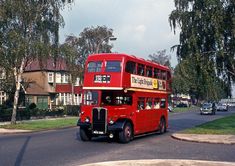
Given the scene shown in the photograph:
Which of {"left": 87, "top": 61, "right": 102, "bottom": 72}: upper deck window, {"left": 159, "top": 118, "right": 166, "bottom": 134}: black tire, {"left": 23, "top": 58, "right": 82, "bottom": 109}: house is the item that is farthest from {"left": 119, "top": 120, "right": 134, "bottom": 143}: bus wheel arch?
{"left": 23, "top": 58, "right": 82, "bottom": 109}: house

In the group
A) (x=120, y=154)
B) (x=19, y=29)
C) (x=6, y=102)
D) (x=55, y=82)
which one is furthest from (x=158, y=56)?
(x=120, y=154)

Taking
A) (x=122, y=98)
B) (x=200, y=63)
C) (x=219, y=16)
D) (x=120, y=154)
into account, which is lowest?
(x=120, y=154)

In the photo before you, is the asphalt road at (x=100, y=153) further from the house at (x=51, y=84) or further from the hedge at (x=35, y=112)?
the house at (x=51, y=84)

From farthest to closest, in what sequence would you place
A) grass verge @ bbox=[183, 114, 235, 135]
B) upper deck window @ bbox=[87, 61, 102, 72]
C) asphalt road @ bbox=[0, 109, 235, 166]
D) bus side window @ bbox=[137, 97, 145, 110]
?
grass verge @ bbox=[183, 114, 235, 135], bus side window @ bbox=[137, 97, 145, 110], upper deck window @ bbox=[87, 61, 102, 72], asphalt road @ bbox=[0, 109, 235, 166]

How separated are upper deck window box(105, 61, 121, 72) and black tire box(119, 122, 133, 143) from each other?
2.56 meters

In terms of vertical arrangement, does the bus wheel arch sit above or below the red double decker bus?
below

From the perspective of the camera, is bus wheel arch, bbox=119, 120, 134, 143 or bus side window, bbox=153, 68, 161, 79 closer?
bus wheel arch, bbox=119, 120, 134, 143

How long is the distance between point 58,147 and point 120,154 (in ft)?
11.3

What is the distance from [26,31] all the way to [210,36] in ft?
50.8

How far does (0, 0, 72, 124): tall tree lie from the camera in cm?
3120

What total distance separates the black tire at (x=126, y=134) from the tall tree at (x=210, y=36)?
574 cm

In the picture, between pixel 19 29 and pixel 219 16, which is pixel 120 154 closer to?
pixel 219 16

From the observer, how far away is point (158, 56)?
118m

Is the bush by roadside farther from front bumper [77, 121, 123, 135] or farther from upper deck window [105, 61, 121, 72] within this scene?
upper deck window [105, 61, 121, 72]
